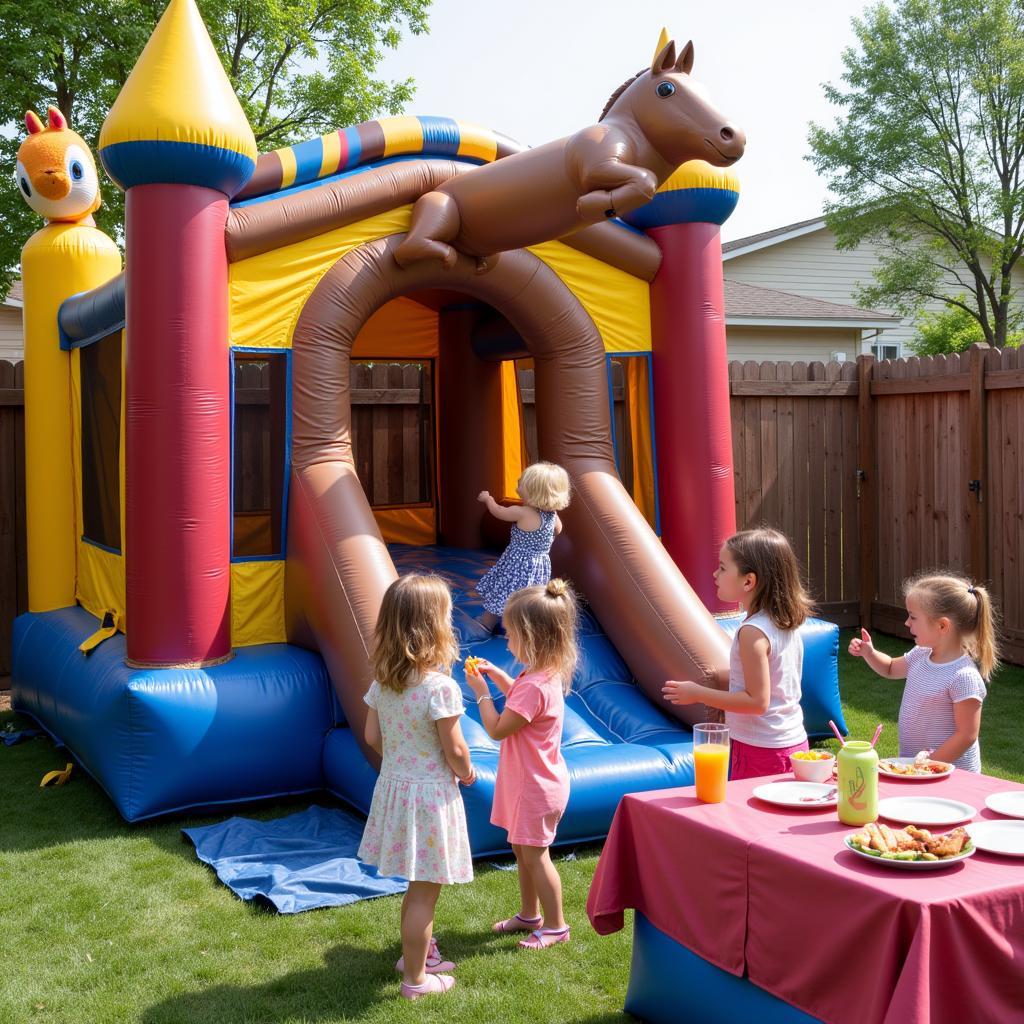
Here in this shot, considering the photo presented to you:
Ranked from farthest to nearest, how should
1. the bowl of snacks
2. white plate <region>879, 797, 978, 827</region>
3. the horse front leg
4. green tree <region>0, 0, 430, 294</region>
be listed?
green tree <region>0, 0, 430, 294</region> < the horse front leg < the bowl of snacks < white plate <region>879, 797, 978, 827</region>

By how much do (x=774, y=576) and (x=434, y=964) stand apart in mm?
Answer: 1586

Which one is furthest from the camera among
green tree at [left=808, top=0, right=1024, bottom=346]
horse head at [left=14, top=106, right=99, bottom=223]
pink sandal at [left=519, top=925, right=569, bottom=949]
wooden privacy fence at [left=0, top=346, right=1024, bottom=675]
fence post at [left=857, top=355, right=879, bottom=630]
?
green tree at [left=808, top=0, right=1024, bottom=346]

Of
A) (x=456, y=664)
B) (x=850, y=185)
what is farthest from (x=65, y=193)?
(x=850, y=185)

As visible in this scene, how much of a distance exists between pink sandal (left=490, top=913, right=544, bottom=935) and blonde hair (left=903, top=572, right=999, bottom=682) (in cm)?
162

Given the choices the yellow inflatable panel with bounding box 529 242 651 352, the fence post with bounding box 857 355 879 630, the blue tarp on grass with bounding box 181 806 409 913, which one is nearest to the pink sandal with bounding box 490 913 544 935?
the blue tarp on grass with bounding box 181 806 409 913

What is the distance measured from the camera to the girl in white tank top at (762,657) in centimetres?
330

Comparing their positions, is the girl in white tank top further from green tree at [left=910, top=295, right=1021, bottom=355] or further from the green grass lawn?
green tree at [left=910, top=295, right=1021, bottom=355]

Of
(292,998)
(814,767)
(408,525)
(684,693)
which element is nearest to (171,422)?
(292,998)

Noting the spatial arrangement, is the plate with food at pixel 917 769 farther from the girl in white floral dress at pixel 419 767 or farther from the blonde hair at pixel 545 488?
the blonde hair at pixel 545 488

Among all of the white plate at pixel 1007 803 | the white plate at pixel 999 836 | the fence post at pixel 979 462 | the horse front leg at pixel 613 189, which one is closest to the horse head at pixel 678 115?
the horse front leg at pixel 613 189

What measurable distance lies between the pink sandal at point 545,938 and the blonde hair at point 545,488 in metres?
2.27

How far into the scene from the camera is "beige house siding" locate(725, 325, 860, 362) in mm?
17766

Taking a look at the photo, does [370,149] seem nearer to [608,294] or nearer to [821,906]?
[608,294]

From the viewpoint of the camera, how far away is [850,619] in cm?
936
